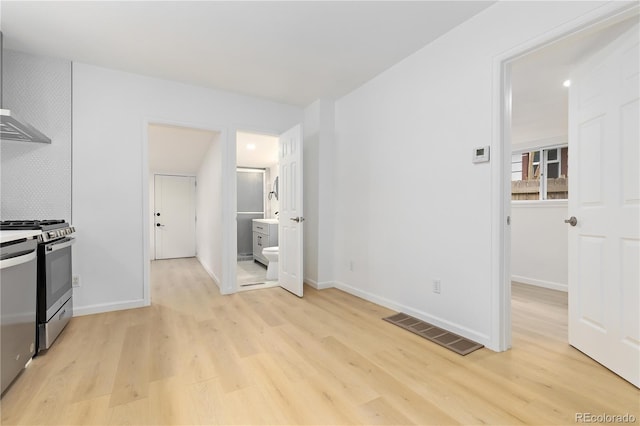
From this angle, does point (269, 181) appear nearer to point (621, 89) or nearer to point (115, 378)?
point (115, 378)

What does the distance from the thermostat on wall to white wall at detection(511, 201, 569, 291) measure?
258 centimetres

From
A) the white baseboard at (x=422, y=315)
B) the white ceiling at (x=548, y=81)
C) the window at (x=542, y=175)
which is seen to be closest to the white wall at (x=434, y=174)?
the white baseboard at (x=422, y=315)

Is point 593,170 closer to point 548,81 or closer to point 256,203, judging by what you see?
point 548,81

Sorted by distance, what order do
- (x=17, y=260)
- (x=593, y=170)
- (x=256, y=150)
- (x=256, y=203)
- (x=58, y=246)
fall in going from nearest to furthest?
(x=17, y=260) → (x=593, y=170) → (x=58, y=246) → (x=256, y=150) → (x=256, y=203)

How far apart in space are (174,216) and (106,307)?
4.01 metres

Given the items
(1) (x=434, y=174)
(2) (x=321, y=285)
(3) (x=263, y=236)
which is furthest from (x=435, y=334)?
(3) (x=263, y=236)

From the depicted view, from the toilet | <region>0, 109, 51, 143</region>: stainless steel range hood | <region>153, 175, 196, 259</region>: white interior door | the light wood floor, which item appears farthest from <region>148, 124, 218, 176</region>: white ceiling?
the light wood floor

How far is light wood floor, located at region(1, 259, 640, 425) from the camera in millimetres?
1451

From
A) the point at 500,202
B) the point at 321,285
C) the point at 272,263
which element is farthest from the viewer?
the point at 272,263

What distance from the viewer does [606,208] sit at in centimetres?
189

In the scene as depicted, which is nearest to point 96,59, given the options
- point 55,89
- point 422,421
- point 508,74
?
point 55,89

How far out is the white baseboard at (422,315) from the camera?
7.25 ft

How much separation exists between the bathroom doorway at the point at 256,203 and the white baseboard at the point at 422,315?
7.03 feet
